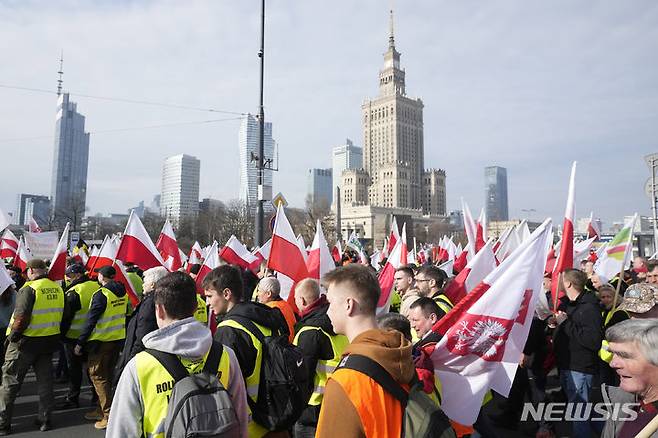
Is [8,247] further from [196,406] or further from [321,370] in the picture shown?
[196,406]

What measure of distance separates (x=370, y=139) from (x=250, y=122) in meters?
125

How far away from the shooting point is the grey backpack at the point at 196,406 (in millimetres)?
2229

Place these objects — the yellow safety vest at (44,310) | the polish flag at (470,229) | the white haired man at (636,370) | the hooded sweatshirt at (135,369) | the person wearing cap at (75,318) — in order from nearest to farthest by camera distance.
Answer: the white haired man at (636,370) < the hooded sweatshirt at (135,369) < the yellow safety vest at (44,310) < the person wearing cap at (75,318) < the polish flag at (470,229)

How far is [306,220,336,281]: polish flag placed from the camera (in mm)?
7175

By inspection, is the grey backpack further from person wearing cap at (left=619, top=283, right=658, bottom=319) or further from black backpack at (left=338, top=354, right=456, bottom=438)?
person wearing cap at (left=619, top=283, right=658, bottom=319)

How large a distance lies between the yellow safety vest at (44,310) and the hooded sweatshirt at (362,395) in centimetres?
540

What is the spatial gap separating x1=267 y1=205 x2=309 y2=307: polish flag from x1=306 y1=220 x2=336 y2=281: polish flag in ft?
0.52

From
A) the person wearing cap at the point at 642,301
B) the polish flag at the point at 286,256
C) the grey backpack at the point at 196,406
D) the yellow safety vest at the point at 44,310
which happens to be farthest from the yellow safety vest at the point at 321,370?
the yellow safety vest at the point at 44,310

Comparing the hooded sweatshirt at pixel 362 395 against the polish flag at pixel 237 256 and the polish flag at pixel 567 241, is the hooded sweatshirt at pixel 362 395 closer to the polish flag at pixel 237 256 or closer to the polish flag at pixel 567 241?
the polish flag at pixel 567 241

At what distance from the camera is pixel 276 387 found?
335 centimetres

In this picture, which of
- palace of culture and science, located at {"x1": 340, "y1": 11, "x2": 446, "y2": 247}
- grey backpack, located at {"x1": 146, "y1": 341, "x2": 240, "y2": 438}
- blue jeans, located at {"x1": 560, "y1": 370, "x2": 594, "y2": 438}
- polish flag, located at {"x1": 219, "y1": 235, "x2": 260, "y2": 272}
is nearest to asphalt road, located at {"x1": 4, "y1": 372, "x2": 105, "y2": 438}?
polish flag, located at {"x1": 219, "y1": 235, "x2": 260, "y2": 272}

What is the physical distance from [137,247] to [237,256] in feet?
9.36

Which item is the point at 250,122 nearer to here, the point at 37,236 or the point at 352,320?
the point at 37,236

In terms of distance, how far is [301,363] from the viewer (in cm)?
350
